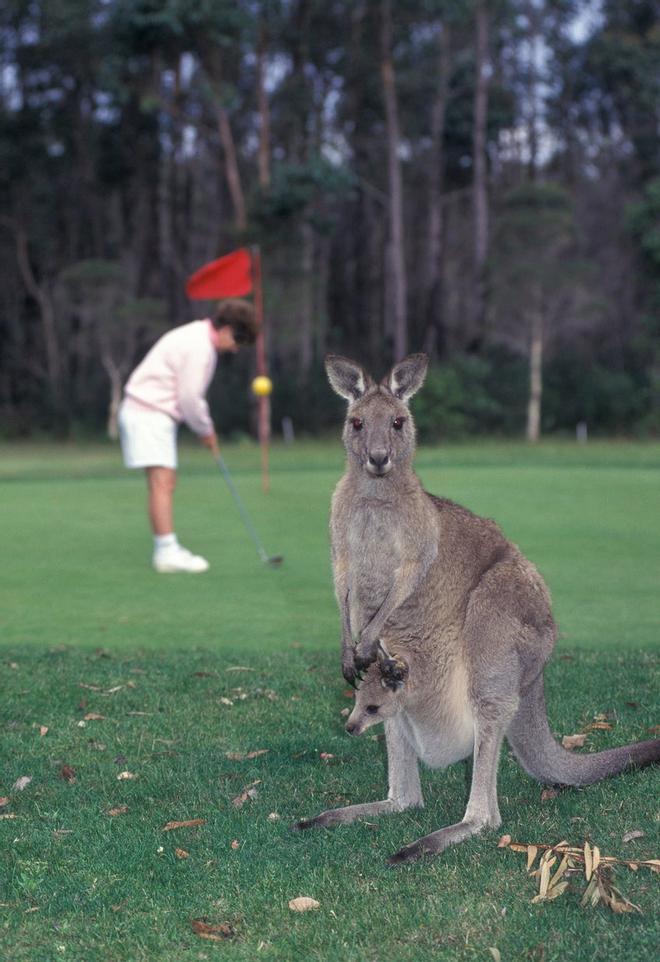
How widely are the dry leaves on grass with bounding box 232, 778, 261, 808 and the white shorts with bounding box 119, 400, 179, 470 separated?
5028 millimetres

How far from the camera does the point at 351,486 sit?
3.85 metres

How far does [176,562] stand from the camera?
28.6 ft

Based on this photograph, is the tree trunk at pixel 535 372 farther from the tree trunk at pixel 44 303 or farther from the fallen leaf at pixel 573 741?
the fallen leaf at pixel 573 741

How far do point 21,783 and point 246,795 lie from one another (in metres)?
0.87

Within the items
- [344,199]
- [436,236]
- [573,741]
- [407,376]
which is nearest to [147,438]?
[573,741]

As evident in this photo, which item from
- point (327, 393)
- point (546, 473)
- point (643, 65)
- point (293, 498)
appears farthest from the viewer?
point (643, 65)

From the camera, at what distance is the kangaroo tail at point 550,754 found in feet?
12.5

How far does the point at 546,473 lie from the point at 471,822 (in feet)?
39.8

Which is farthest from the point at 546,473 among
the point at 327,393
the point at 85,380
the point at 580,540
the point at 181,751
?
the point at 85,380

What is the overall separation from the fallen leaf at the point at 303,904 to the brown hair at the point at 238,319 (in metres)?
6.33

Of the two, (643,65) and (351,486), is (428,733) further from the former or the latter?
(643,65)

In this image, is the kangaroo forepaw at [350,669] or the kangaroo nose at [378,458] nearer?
the kangaroo nose at [378,458]

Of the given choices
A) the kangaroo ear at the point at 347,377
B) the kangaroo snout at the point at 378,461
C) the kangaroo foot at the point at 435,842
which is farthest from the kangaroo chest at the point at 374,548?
the kangaroo foot at the point at 435,842

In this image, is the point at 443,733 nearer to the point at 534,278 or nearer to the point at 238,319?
the point at 238,319
